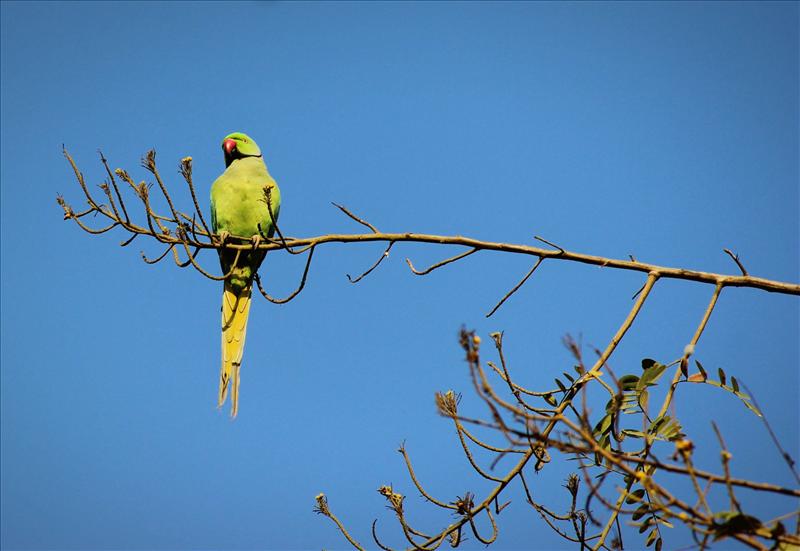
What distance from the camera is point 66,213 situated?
8.63ft

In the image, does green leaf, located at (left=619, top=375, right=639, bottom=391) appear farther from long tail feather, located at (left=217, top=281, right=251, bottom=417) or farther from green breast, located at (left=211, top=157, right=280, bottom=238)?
green breast, located at (left=211, top=157, right=280, bottom=238)

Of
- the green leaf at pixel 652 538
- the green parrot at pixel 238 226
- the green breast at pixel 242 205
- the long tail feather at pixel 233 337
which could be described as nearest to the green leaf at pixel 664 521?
the green leaf at pixel 652 538

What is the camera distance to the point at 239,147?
5191 millimetres

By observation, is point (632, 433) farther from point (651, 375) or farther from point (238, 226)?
point (238, 226)

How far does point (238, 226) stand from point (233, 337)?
2.62 feet

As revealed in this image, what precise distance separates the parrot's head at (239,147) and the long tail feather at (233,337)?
1.29 meters

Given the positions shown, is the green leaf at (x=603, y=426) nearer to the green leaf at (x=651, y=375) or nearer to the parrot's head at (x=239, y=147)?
the green leaf at (x=651, y=375)

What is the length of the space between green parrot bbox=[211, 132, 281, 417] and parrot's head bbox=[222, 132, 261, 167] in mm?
165

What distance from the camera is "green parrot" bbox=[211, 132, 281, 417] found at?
158 inches

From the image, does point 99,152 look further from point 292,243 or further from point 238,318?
point 238,318

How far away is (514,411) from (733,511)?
1.45ft

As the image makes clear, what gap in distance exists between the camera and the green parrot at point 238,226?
402cm

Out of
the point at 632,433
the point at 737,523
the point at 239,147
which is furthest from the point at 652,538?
the point at 239,147

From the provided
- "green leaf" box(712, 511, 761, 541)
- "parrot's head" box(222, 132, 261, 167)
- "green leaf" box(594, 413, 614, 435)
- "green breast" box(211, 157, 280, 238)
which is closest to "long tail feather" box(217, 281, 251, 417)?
"green breast" box(211, 157, 280, 238)
